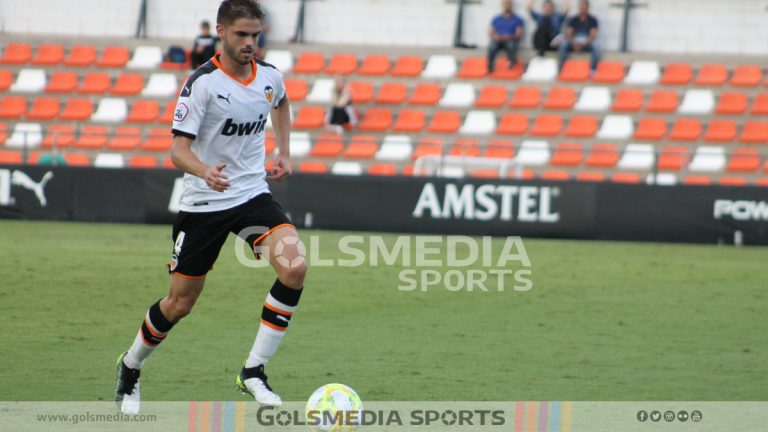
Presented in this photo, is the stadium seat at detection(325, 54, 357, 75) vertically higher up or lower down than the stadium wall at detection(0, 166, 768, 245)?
higher up

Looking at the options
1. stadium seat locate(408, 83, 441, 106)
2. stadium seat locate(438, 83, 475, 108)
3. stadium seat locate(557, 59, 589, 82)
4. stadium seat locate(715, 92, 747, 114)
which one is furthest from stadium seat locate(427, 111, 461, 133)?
stadium seat locate(715, 92, 747, 114)

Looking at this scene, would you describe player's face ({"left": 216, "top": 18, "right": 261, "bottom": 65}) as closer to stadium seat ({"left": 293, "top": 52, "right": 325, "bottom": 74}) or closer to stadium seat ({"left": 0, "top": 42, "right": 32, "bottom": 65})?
stadium seat ({"left": 293, "top": 52, "right": 325, "bottom": 74})

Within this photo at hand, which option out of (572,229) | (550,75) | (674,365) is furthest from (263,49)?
(674,365)

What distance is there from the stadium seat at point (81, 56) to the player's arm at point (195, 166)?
21.3 meters

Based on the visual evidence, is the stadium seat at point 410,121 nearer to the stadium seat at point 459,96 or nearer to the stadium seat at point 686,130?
the stadium seat at point 459,96

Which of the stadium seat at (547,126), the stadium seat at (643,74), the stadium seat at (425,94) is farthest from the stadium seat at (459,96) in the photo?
the stadium seat at (643,74)

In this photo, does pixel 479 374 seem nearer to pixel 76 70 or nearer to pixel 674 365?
pixel 674 365

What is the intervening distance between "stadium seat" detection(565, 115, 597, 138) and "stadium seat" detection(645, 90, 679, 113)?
120 cm

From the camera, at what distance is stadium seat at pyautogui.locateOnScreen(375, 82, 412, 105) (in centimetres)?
2503

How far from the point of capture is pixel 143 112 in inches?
1005

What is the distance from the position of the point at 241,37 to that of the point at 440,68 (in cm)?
1908

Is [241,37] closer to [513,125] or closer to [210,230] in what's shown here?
[210,230]

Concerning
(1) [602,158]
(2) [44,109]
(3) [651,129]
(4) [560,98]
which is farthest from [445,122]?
(2) [44,109]

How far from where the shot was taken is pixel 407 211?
20.6 meters
